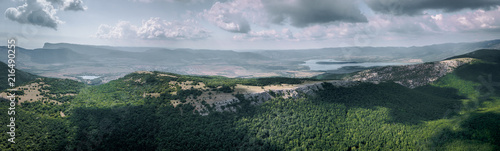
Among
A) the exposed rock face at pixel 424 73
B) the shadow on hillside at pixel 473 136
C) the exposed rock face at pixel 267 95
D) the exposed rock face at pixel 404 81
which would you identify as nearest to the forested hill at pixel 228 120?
the shadow on hillside at pixel 473 136

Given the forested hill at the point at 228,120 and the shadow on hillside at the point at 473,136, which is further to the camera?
the shadow on hillside at the point at 473,136

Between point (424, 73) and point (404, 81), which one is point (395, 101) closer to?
point (404, 81)

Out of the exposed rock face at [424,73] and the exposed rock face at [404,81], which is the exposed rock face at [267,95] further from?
the exposed rock face at [424,73]

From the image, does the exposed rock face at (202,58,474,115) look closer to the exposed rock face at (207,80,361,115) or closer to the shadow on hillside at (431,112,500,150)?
the exposed rock face at (207,80,361,115)

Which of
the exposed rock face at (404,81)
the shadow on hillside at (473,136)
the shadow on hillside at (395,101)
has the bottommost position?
the shadow on hillside at (473,136)

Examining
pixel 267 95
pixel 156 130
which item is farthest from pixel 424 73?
pixel 156 130

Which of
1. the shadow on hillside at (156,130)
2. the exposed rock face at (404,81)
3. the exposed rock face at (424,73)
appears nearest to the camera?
the shadow on hillside at (156,130)
